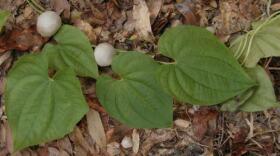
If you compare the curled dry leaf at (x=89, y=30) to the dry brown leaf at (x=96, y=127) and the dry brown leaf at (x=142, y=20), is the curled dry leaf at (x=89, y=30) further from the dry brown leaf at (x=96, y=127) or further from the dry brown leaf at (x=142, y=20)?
the dry brown leaf at (x=96, y=127)

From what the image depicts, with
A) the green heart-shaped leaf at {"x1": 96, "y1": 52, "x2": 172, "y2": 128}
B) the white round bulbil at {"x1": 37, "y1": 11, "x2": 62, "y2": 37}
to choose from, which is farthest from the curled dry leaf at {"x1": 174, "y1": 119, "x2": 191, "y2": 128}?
the white round bulbil at {"x1": 37, "y1": 11, "x2": 62, "y2": 37}

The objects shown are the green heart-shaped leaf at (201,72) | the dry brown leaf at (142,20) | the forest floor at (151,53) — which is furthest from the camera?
the dry brown leaf at (142,20)

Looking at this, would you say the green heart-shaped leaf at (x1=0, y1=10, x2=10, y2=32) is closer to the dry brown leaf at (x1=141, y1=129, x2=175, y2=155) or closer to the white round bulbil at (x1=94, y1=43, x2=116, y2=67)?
the white round bulbil at (x1=94, y1=43, x2=116, y2=67)


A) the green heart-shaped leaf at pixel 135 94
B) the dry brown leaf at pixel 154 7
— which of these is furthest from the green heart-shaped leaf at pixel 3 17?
the dry brown leaf at pixel 154 7

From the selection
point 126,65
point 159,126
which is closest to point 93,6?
point 126,65

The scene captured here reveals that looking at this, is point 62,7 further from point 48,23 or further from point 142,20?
point 142,20
